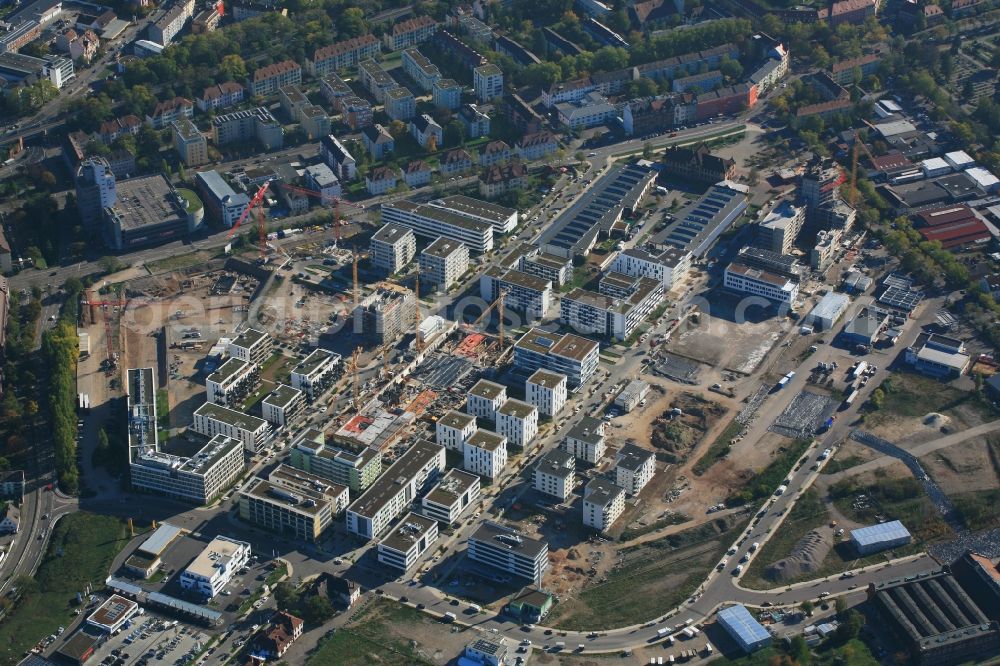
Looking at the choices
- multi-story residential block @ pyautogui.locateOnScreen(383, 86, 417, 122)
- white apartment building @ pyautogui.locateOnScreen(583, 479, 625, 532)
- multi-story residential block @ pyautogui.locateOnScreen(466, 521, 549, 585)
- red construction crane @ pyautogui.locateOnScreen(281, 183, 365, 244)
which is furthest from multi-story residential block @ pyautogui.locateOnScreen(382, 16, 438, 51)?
multi-story residential block @ pyautogui.locateOnScreen(466, 521, 549, 585)

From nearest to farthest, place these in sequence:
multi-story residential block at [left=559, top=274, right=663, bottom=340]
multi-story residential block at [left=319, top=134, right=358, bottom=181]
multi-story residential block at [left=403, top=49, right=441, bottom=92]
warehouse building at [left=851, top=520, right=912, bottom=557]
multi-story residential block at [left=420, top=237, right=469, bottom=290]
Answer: warehouse building at [left=851, top=520, right=912, bottom=557], multi-story residential block at [left=559, top=274, right=663, bottom=340], multi-story residential block at [left=420, top=237, right=469, bottom=290], multi-story residential block at [left=319, top=134, right=358, bottom=181], multi-story residential block at [left=403, top=49, right=441, bottom=92]

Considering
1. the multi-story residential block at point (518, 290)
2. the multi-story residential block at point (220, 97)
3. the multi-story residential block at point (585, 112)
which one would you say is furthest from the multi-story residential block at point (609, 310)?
the multi-story residential block at point (220, 97)

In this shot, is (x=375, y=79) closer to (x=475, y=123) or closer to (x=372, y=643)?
(x=475, y=123)

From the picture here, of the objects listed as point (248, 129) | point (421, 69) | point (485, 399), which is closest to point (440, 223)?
point (485, 399)

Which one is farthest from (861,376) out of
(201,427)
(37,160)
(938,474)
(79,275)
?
(37,160)

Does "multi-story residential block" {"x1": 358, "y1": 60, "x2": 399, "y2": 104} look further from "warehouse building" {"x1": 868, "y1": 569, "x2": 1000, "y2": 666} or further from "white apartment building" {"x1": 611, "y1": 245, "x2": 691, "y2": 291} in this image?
"warehouse building" {"x1": 868, "y1": 569, "x2": 1000, "y2": 666}

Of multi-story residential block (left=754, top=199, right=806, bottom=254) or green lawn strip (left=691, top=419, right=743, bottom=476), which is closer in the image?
green lawn strip (left=691, top=419, right=743, bottom=476)
